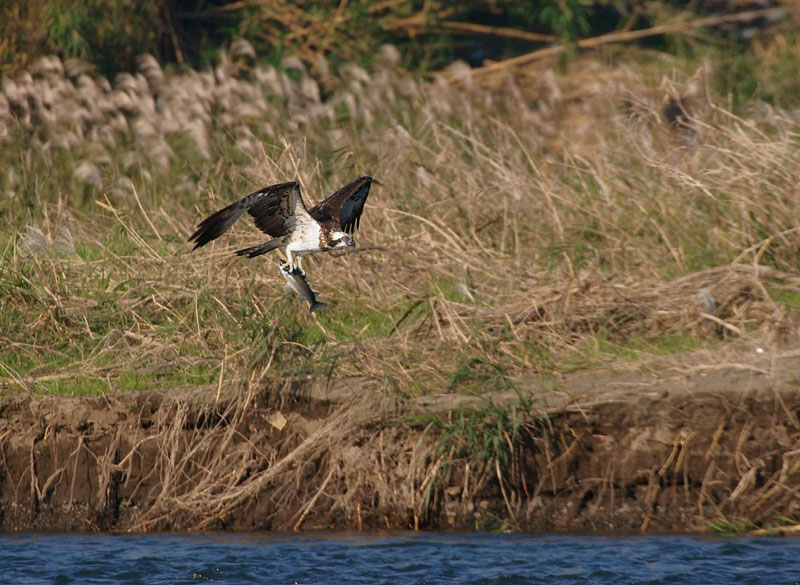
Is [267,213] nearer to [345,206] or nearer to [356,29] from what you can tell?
[345,206]

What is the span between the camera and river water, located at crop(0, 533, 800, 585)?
5.17m

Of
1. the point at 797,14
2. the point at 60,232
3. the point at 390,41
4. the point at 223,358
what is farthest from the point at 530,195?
the point at 797,14

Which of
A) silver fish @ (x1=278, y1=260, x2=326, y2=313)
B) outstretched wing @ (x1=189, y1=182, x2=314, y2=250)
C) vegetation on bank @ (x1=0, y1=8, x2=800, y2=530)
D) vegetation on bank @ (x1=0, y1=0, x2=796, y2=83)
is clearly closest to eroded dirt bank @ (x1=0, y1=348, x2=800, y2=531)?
vegetation on bank @ (x1=0, y1=8, x2=800, y2=530)

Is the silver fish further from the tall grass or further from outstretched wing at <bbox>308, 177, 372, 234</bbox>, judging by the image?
the tall grass

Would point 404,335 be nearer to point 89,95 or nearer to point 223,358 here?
point 223,358

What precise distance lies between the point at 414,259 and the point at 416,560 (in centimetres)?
212

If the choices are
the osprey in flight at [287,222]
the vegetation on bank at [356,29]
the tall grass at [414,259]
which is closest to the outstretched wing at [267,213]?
the osprey in flight at [287,222]

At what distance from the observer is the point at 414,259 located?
6.96m

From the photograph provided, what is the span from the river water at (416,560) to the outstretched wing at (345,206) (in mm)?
1552

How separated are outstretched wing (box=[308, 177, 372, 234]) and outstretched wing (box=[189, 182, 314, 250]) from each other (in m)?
0.19

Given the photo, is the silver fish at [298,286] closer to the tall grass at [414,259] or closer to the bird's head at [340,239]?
the bird's head at [340,239]

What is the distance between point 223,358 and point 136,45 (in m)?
6.61

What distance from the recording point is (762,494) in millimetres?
5551

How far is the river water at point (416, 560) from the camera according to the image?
5.17 meters
